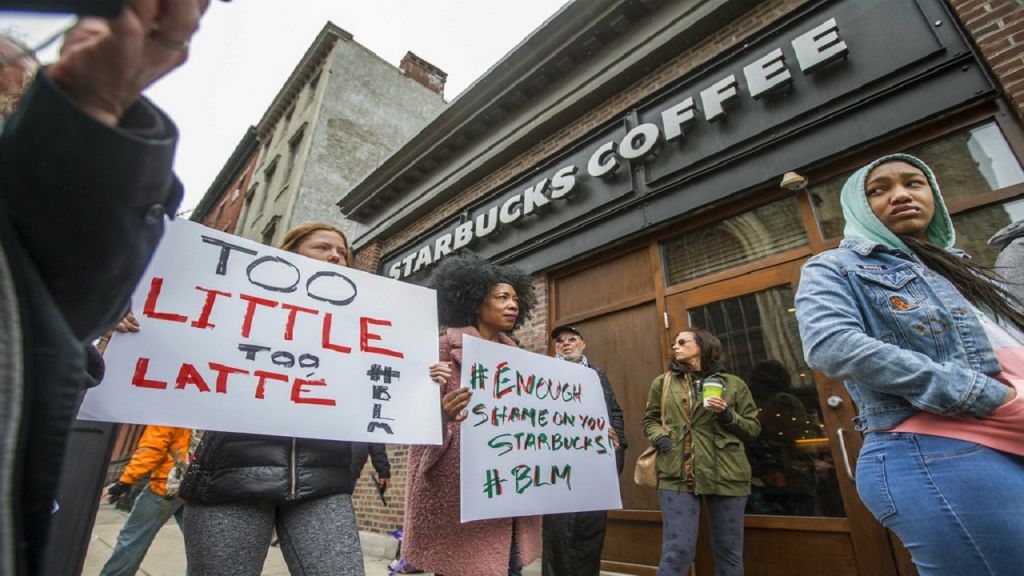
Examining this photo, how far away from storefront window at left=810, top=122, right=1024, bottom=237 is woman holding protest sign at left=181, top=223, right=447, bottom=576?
3973mm

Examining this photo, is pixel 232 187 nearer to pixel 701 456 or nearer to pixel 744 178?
pixel 744 178

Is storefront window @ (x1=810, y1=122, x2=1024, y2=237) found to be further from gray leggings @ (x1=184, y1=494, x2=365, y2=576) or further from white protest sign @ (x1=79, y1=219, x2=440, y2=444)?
gray leggings @ (x1=184, y1=494, x2=365, y2=576)

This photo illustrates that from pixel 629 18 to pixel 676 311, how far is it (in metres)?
3.57

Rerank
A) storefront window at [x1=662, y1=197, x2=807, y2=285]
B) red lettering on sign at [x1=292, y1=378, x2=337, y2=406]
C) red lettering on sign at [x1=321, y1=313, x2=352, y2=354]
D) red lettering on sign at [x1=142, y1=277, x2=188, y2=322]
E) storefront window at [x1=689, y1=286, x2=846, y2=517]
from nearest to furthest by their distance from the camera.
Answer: red lettering on sign at [x1=142, y1=277, x2=188, y2=322], red lettering on sign at [x1=292, y1=378, x2=337, y2=406], red lettering on sign at [x1=321, y1=313, x2=352, y2=354], storefront window at [x1=689, y1=286, x2=846, y2=517], storefront window at [x1=662, y1=197, x2=807, y2=285]

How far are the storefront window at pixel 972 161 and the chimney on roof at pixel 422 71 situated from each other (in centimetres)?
1448

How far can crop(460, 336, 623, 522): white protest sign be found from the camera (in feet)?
6.25

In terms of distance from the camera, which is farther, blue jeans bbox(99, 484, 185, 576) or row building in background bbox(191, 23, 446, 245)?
row building in background bbox(191, 23, 446, 245)

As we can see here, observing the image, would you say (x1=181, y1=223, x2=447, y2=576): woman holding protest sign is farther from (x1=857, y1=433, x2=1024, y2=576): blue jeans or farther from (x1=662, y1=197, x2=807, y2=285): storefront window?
(x1=662, y1=197, x2=807, y2=285): storefront window

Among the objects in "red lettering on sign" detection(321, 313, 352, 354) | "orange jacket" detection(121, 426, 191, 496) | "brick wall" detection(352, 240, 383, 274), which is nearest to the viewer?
"red lettering on sign" detection(321, 313, 352, 354)

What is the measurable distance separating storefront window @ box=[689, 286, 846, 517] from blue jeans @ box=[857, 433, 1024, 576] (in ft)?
7.61

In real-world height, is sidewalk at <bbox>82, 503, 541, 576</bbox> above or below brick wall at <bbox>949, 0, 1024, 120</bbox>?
below

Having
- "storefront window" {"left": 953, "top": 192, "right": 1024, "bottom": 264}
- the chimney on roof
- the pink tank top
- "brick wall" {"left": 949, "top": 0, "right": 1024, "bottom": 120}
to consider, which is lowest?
the pink tank top

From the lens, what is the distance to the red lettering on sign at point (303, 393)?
1.58m

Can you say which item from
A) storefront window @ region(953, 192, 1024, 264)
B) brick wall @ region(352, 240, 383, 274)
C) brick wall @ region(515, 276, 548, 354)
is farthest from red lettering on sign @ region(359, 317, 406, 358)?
brick wall @ region(352, 240, 383, 274)
